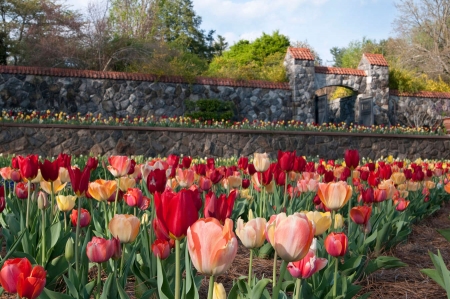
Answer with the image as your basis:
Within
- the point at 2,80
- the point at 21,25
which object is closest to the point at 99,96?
the point at 2,80

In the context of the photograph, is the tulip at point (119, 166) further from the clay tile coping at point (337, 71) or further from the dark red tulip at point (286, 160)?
the clay tile coping at point (337, 71)

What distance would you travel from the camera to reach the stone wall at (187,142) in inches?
420

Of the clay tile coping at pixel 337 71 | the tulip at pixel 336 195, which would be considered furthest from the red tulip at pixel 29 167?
the clay tile coping at pixel 337 71

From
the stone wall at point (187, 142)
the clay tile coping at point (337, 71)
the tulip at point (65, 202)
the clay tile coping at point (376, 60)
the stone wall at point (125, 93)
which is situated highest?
the clay tile coping at point (376, 60)

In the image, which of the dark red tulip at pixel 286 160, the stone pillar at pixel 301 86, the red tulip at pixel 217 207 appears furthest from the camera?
the stone pillar at pixel 301 86

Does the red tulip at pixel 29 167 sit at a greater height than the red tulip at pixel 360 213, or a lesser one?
greater

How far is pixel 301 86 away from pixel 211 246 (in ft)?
53.4

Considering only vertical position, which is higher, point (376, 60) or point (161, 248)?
point (376, 60)

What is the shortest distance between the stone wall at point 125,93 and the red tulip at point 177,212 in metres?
14.2

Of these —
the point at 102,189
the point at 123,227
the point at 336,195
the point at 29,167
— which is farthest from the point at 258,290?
the point at 29,167

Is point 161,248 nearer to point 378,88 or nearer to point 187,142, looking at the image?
point 187,142

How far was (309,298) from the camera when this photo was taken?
154 cm

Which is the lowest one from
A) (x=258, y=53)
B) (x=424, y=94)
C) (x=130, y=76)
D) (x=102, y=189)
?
(x=102, y=189)

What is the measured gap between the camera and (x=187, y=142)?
11531 millimetres
